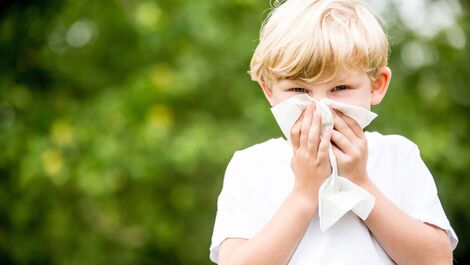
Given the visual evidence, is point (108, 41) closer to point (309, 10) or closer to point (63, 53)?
point (63, 53)

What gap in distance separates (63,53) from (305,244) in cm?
549

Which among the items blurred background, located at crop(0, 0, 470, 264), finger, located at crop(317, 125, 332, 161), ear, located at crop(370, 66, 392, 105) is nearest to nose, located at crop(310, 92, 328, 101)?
finger, located at crop(317, 125, 332, 161)

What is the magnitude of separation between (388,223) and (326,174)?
214 mm

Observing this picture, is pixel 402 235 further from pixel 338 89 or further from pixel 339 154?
pixel 338 89

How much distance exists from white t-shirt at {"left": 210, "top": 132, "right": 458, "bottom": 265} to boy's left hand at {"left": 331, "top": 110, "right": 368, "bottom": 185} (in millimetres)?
127

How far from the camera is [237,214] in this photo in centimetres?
222

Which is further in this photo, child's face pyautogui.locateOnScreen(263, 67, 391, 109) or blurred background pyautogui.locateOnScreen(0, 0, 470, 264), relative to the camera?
blurred background pyautogui.locateOnScreen(0, 0, 470, 264)

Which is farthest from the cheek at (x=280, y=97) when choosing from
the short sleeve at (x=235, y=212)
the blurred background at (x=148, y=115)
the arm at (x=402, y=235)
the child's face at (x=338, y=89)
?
the blurred background at (x=148, y=115)

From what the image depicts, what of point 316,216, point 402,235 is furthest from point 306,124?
point 402,235

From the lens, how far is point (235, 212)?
7.31 feet

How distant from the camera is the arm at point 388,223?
6.79 feet

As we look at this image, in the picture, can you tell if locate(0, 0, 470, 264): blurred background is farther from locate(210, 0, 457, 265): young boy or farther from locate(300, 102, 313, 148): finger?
locate(300, 102, 313, 148): finger

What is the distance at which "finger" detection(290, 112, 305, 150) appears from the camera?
2133mm

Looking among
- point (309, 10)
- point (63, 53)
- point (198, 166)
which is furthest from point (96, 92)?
point (309, 10)
